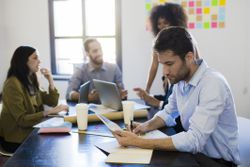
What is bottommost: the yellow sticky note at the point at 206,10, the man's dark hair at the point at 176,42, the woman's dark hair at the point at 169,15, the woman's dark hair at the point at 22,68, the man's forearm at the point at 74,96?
the man's forearm at the point at 74,96

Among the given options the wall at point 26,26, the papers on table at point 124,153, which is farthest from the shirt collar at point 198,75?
the wall at point 26,26

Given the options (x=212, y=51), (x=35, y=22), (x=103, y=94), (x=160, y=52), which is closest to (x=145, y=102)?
(x=103, y=94)

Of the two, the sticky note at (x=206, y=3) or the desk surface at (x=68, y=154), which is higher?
the sticky note at (x=206, y=3)

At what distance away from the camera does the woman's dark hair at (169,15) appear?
270 cm

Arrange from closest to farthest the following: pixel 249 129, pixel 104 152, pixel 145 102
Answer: pixel 104 152 < pixel 249 129 < pixel 145 102

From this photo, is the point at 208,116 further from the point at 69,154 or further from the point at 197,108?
the point at 69,154

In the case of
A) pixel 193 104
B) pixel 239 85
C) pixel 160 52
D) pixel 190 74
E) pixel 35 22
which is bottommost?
pixel 239 85

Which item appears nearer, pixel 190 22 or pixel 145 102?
pixel 145 102

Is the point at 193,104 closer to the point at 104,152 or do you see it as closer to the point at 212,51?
the point at 104,152

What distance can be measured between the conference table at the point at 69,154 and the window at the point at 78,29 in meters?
2.51

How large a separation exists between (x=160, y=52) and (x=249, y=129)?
0.74 m

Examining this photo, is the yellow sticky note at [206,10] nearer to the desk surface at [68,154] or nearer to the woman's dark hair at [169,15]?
the woman's dark hair at [169,15]

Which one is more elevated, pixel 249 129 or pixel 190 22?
pixel 190 22

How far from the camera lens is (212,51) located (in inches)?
144
